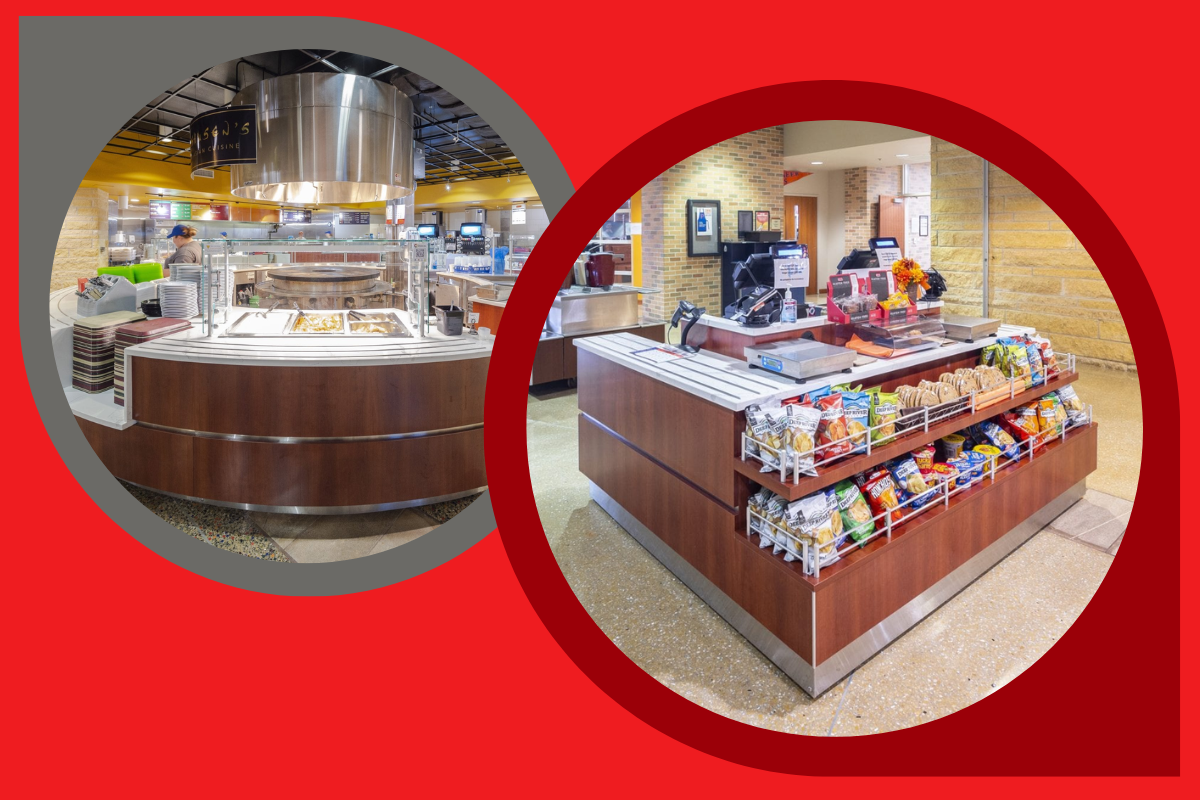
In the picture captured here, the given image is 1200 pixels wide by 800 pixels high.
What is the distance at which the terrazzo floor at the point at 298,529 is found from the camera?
2.71 metres

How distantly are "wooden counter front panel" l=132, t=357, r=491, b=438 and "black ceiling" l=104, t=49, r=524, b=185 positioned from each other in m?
1.59

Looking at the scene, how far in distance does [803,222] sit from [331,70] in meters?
11.4

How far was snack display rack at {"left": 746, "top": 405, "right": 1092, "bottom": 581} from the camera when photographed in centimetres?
207

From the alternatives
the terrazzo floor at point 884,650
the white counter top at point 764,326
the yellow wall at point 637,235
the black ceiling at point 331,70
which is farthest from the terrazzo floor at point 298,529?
the yellow wall at point 637,235

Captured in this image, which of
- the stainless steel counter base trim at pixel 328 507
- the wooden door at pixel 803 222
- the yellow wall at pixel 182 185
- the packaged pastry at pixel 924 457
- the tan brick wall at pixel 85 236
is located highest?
the wooden door at pixel 803 222

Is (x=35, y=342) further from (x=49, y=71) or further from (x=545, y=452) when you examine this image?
(x=545, y=452)

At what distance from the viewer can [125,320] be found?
331 centimetres

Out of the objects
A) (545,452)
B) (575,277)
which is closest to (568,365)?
(575,277)

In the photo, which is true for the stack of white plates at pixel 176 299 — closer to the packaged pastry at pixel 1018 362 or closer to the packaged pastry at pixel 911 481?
the packaged pastry at pixel 911 481

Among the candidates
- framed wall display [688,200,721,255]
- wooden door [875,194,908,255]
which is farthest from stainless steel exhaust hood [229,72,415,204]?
wooden door [875,194,908,255]

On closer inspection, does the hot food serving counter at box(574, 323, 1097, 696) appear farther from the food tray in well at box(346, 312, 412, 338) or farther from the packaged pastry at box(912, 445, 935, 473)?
A: the food tray in well at box(346, 312, 412, 338)

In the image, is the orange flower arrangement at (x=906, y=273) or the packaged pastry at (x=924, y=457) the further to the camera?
the orange flower arrangement at (x=906, y=273)

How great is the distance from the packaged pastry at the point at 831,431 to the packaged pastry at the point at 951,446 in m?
0.86

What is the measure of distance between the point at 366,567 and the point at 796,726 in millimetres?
1456
